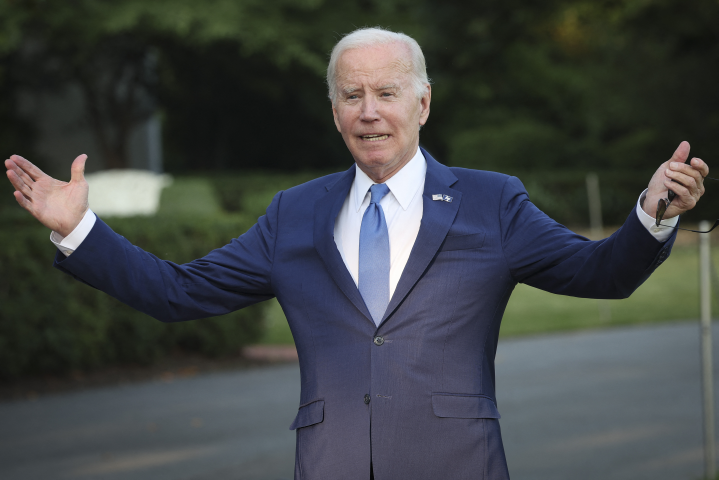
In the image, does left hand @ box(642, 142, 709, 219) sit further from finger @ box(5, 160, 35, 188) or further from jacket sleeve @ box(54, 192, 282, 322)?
finger @ box(5, 160, 35, 188)

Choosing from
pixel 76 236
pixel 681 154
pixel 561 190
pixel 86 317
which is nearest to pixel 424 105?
pixel 681 154

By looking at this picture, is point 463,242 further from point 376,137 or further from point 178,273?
point 178,273

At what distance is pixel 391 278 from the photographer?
2.44 m

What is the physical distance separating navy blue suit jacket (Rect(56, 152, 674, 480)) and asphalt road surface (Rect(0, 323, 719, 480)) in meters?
3.56

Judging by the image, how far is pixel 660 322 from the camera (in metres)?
12.1

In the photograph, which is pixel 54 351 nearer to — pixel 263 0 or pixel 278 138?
pixel 263 0

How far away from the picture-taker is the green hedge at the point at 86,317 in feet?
27.5

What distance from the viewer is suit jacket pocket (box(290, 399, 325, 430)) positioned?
241 centimetres

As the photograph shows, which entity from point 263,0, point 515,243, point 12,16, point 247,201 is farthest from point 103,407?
point 263,0

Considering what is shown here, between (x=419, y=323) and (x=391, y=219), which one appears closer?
(x=419, y=323)

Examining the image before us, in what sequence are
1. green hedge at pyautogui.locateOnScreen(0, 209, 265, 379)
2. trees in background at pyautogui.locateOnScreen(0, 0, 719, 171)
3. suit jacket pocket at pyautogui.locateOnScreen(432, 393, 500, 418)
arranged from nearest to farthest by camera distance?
suit jacket pocket at pyautogui.locateOnScreen(432, 393, 500, 418)
green hedge at pyautogui.locateOnScreen(0, 209, 265, 379)
trees in background at pyautogui.locateOnScreen(0, 0, 719, 171)

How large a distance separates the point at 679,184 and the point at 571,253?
33cm

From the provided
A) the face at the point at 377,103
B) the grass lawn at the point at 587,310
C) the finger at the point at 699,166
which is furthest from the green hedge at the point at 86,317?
the finger at the point at 699,166

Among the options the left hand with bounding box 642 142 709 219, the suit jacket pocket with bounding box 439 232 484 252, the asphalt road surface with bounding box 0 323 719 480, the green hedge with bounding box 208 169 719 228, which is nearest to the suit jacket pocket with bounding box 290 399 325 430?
the suit jacket pocket with bounding box 439 232 484 252
